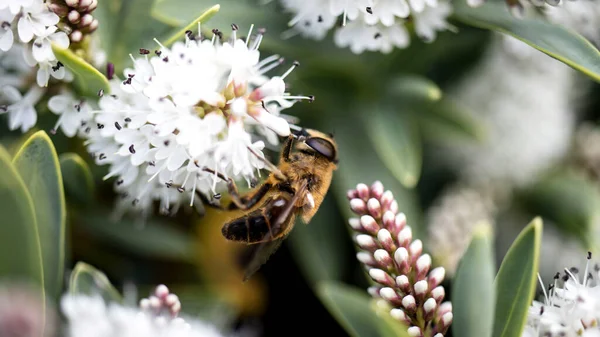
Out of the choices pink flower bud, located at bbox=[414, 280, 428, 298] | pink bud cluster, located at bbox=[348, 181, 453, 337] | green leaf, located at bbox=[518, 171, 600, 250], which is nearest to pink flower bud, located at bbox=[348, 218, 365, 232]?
pink bud cluster, located at bbox=[348, 181, 453, 337]

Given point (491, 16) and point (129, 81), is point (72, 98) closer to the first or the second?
point (129, 81)

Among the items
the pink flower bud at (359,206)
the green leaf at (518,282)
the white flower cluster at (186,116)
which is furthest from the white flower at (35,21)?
the green leaf at (518,282)

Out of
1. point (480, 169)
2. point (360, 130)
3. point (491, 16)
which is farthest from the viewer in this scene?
point (480, 169)

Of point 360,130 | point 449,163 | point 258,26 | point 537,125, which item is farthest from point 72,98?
point 537,125

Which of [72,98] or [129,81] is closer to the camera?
[129,81]

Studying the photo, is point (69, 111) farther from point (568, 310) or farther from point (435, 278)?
point (568, 310)

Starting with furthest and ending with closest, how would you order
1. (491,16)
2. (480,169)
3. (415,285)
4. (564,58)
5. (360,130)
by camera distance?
(480,169), (360,130), (491,16), (564,58), (415,285)
